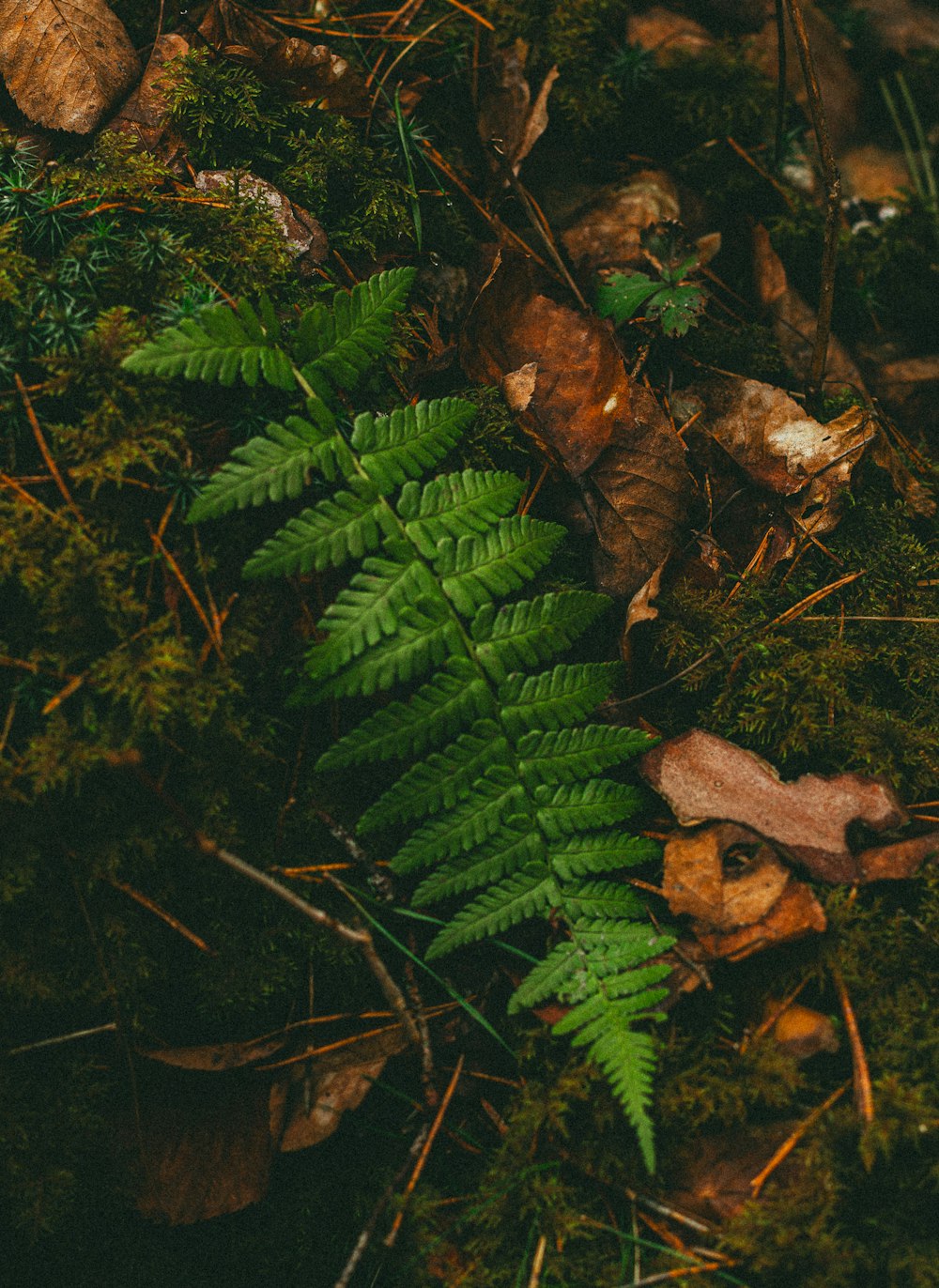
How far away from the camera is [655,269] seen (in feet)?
10.2

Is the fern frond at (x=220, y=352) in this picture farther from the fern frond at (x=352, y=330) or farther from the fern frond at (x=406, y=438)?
the fern frond at (x=406, y=438)

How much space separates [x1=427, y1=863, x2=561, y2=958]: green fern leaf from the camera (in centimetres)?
226

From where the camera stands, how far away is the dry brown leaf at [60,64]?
103 inches

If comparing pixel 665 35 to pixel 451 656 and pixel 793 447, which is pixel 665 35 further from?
pixel 451 656

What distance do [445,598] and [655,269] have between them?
65.1 inches

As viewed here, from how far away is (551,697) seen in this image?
7.86 feet

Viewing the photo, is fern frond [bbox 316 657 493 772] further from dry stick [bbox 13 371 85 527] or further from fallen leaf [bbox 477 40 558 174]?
fallen leaf [bbox 477 40 558 174]

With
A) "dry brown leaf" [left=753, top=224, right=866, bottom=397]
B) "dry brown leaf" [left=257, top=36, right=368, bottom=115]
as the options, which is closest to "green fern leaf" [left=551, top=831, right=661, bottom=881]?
"dry brown leaf" [left=753, top=224, right=866, bottom=397]

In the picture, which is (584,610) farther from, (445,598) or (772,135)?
(772,135)

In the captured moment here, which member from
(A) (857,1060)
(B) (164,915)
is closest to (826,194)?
(A) (857,1060)

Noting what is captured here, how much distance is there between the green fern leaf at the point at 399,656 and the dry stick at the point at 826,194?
1.67 metres

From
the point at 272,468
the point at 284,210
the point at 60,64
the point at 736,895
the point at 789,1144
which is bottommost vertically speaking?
the point at 789,1144

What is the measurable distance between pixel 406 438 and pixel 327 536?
40 centimetres

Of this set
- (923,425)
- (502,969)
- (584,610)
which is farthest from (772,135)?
(502,969)
